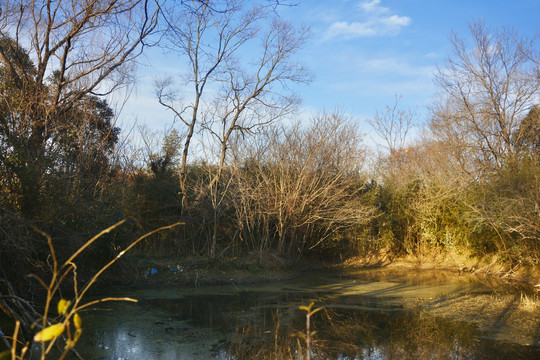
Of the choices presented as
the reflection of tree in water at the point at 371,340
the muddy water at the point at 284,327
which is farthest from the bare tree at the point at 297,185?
the reflection of tree in water at the point at 371,340

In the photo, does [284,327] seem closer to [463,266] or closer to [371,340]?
[371,340]

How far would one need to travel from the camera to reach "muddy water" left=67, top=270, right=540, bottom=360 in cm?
628

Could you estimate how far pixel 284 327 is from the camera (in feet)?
25.4

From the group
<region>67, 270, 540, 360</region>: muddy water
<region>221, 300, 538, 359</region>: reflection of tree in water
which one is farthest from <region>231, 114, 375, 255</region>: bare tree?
<region>221, 300, 538, 359</region>: reflection of tree in water

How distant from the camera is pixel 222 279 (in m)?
12.7

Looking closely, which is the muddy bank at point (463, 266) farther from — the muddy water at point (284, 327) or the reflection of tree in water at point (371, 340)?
the reflection of tree in water at point (371, 340)

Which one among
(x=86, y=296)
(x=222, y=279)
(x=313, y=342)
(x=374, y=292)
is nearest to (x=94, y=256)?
(x=86, y=296)

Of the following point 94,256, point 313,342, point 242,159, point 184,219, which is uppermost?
point 242,159

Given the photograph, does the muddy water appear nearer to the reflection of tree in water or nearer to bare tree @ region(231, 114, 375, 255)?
the reflection of tree in water

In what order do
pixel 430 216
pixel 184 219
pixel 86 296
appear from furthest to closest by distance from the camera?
pixel 430 216 → pixel 184 219 → pixel 86 296

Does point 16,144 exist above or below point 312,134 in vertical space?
below

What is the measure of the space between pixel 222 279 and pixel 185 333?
5.42 meters

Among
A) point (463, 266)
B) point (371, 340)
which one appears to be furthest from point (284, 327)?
point (463, 266)

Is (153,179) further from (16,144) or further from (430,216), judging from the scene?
(430,216)
